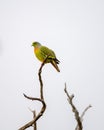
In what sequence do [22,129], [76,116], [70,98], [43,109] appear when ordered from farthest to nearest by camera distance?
[70,98], [76,116], [43,109], [22,129]

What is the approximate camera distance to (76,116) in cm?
336

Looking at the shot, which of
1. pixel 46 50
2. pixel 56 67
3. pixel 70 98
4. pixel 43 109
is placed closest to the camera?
pixel 43 109

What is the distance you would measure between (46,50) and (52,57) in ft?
2.96

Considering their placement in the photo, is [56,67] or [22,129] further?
[56,67]

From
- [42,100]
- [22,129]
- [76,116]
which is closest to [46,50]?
[76,116]

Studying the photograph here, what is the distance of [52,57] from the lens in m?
4.83

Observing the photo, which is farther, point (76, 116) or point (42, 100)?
point (76, 116)

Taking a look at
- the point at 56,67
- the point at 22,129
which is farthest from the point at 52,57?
the point at 22,129

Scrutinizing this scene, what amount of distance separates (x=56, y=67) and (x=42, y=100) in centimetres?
221

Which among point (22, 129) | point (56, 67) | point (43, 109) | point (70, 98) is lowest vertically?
point (22, 129)

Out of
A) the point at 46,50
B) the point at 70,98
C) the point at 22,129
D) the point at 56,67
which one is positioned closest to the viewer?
the point at 22,129

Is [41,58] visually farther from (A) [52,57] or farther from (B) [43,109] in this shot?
(B) [43,109]

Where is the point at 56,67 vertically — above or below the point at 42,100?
above

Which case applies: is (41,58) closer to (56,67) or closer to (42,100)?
(56,67)
